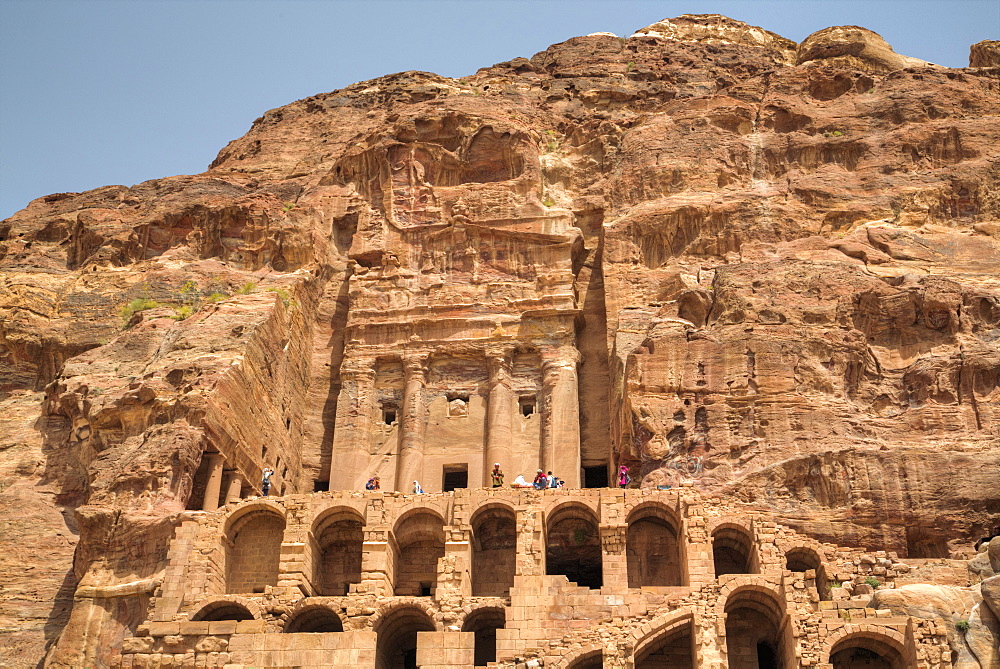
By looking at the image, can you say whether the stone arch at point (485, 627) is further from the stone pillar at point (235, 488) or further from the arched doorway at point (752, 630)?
the stone pillar at point (235, 488)

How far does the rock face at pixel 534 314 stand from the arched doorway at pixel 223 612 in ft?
6.07

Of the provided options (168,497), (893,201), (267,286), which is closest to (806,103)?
(893,201)

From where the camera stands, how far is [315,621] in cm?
3947

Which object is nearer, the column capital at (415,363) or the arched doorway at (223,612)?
the arched doorway at (223,612)

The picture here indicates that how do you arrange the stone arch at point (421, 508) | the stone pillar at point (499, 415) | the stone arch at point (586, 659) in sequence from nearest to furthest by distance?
the stone arch at point (586, 659) → the stone arch at point (421, 508) → the stone pillar at point (499, 415)

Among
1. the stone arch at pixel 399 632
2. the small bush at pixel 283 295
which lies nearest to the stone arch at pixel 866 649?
the stone arch at pixel 399 632

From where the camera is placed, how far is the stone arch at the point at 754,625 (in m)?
36.5

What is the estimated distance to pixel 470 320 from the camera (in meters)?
52.9

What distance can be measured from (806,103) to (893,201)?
8.82 m

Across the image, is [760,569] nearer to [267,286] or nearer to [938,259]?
[938,259]

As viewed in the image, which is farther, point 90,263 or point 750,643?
point 90,263

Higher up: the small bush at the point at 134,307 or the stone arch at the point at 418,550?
the small bush at the point at 134,307

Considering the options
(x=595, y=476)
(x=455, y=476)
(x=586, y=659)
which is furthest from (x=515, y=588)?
(x=595, y=476)

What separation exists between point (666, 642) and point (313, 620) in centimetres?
1138
